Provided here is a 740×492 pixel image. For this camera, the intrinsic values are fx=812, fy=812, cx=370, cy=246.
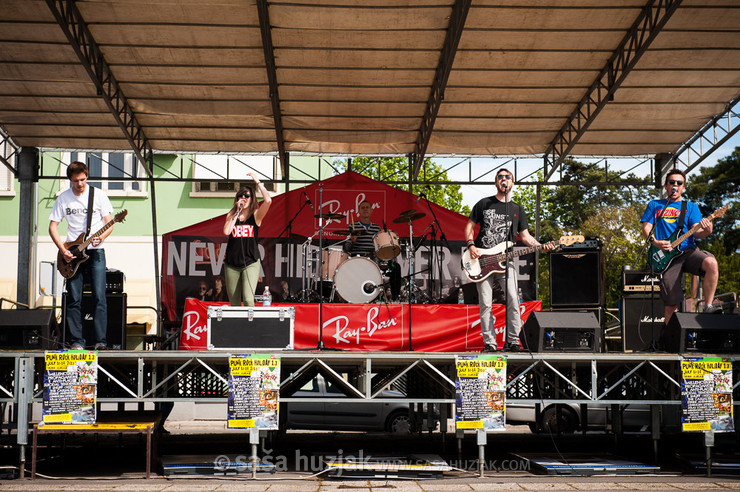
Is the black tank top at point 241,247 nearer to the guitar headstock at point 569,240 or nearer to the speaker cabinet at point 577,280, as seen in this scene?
the guitar headstock at point 569,240

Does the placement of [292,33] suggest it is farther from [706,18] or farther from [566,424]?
[566,424]

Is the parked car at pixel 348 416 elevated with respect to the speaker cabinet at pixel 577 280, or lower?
lower

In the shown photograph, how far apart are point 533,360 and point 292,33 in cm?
624

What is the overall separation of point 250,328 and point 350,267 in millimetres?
2957

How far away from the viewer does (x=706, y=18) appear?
37.4 ft

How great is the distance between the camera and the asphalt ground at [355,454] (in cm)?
748

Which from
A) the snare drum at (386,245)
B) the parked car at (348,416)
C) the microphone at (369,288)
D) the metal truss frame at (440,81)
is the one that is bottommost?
the parked car at (348,416)

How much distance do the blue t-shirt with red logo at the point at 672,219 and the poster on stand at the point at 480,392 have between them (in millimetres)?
2275

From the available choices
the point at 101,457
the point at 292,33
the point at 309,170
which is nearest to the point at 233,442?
the point at 101,457

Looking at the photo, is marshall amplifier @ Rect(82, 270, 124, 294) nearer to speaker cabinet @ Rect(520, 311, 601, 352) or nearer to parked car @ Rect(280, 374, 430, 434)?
parked car @ Rect(280, 374, 430, 434)

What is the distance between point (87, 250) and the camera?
831 centimetres

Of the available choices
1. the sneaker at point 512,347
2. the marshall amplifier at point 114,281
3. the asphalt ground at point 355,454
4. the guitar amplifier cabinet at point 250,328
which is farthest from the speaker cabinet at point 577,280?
the marshall amplifier at point 114,281

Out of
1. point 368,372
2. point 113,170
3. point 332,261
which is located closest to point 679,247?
point 368,372

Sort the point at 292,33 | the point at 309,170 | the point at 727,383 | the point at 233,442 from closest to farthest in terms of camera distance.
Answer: the point at 727,383
the point at 233,442
the point at 292,33
the point at 309,170
